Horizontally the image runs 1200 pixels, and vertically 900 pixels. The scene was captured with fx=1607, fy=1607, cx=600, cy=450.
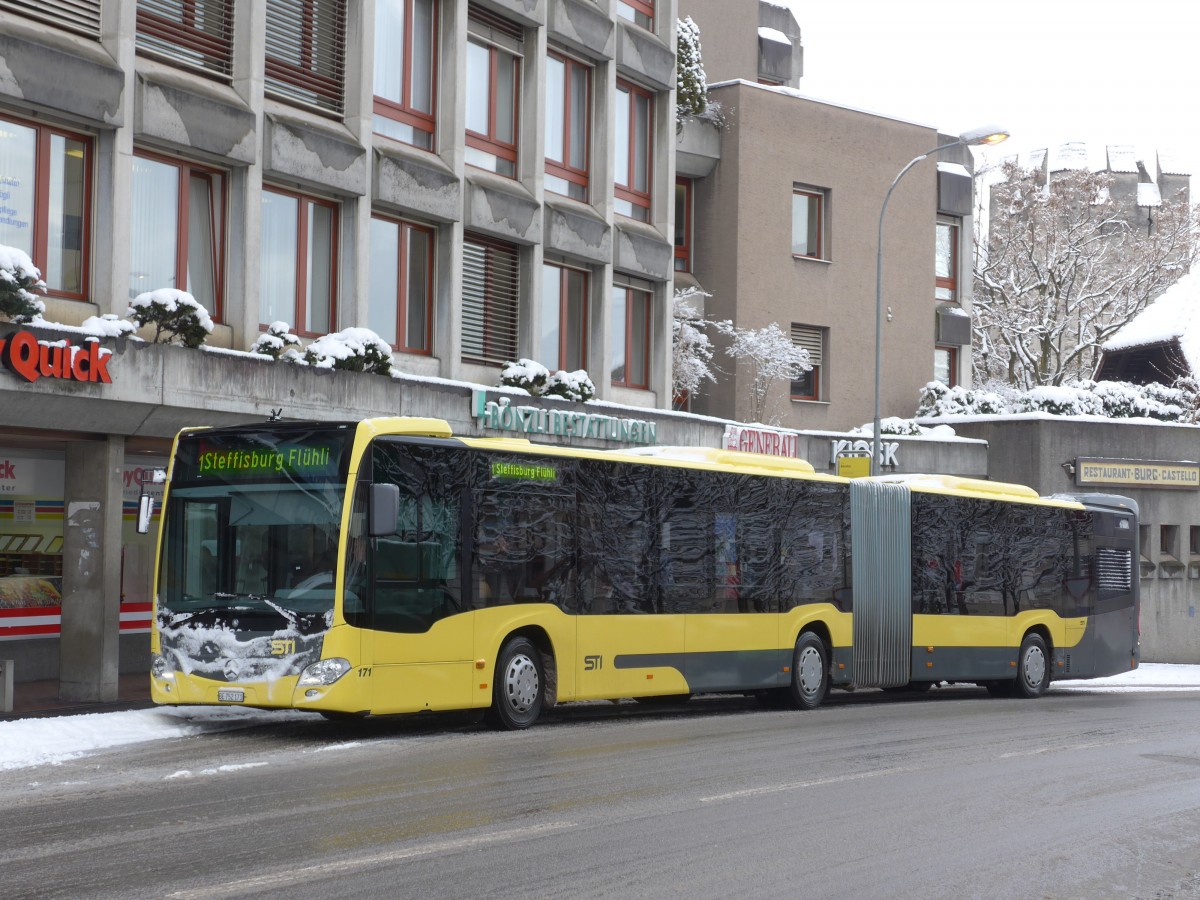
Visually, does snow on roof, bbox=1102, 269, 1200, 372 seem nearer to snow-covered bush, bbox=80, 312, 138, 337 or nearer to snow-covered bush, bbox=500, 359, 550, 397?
snow-covered bush, bbox=500, 359, 550, 397

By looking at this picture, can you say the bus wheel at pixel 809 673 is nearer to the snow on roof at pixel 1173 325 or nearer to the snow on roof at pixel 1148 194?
the snow on roof at pixel 1173 325

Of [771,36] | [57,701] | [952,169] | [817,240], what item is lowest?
[57,701]

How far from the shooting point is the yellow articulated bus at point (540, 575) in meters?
14.4

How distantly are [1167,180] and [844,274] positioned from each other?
72.5 metres

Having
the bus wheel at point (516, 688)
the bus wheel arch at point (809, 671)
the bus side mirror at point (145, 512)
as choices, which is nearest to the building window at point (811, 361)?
the bus wheel arch at point (809, 671)

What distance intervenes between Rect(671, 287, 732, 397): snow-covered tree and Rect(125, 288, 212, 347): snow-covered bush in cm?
1689

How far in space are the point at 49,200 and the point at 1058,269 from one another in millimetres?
44676

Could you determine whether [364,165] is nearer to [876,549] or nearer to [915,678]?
Answer: [876,549]

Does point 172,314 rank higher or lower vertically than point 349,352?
higher

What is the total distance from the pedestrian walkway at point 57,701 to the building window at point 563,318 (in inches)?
396

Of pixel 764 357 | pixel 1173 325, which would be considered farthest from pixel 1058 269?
pixel 764 357

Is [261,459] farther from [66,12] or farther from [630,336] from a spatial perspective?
[630,336]

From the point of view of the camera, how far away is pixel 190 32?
829 inches

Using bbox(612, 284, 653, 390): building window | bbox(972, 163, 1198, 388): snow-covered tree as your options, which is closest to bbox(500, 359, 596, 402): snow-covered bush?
bbox(612, 284, 653, 390): building window
